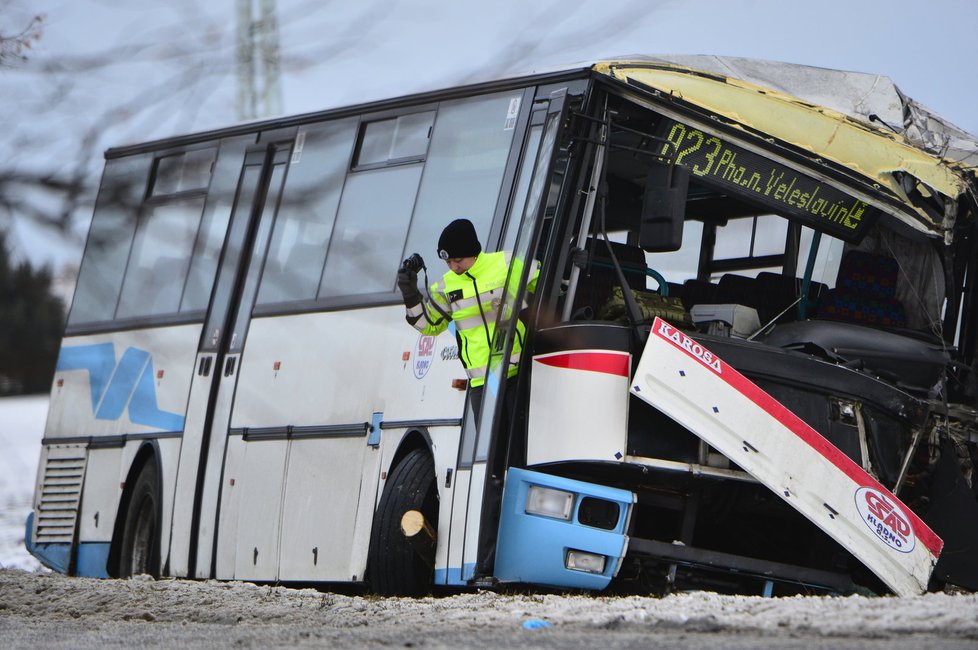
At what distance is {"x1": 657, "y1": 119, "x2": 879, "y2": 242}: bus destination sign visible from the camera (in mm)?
7590

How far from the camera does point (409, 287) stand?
7695mm

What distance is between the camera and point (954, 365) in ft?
28.4

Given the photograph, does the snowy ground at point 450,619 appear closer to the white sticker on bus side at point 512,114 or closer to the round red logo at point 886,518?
the round red logo at point 886,518

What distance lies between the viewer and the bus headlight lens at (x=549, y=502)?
7340 millimetres

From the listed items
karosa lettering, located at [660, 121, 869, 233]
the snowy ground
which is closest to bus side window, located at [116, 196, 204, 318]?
the snowy ground

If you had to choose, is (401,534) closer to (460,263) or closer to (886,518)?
(460,263)

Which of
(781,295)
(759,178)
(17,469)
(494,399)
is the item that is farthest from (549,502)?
(17,469)

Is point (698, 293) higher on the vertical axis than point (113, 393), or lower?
higher

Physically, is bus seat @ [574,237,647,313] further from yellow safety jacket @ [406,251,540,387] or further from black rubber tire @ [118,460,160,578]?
black rubber tire @ [118,460,160,578]

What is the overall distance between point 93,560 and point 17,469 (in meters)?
7.80

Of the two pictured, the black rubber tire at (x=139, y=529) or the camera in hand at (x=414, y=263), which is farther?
the black rubber tire at (x=139, y=529)

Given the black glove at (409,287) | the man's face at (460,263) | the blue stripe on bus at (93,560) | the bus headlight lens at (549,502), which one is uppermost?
the man's face at (460,263)

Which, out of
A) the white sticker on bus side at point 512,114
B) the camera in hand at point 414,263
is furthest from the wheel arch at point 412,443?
the white sticker on bus side at point 512,114

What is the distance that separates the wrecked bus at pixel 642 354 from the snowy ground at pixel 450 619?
56cm
